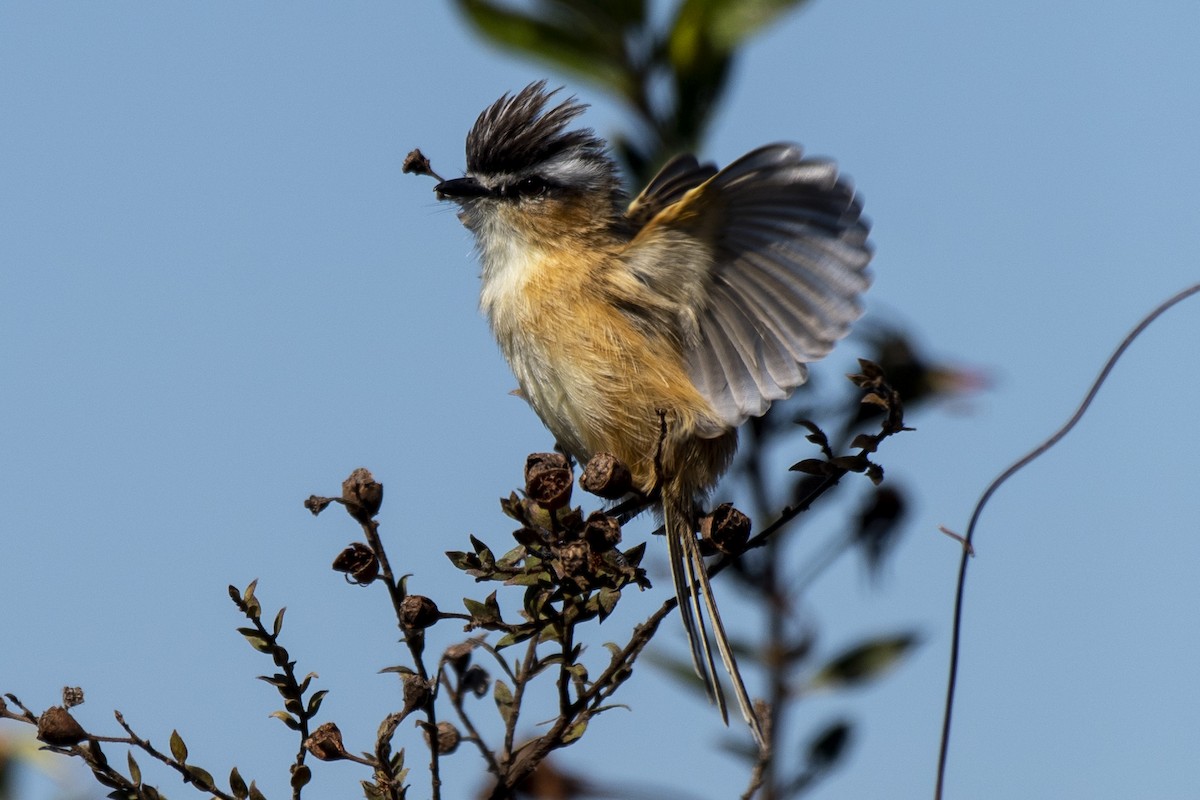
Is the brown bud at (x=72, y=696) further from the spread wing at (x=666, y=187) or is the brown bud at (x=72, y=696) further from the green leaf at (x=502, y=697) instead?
the spread wing at (x=666, y=187)

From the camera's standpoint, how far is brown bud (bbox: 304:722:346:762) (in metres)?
2.55

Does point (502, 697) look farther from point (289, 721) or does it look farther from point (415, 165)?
point (415, 165)

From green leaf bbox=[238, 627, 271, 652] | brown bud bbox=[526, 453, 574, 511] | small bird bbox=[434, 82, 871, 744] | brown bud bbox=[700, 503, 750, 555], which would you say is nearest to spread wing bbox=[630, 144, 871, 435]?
small bird bbox=[434, 82, 871, 744]

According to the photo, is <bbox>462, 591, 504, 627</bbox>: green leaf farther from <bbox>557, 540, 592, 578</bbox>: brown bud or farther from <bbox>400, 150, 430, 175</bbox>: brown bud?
<bbox>400, 150, 430, 175</bbox>: brown bud

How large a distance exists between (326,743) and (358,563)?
1.04 ft

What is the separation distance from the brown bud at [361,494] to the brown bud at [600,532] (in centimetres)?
40

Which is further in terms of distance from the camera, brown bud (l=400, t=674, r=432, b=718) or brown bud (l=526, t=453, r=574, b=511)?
brown bud (l=526, t=453, r=574, b=511)

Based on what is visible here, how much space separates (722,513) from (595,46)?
6.56 feet

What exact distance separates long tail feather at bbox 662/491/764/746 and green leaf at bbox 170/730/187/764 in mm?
1067

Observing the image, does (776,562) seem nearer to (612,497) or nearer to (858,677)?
(858,677)

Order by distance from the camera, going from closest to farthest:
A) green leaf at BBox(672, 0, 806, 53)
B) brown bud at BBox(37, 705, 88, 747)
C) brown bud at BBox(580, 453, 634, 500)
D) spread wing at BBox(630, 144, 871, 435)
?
brown bud at BBox(37, 705, 88, 747) < brown bud at BBox(580, 453, 634, 500) < spread wing at BBox(630, 144, 871, 435) < green leaf at BBox(672, 0, 806, 53)

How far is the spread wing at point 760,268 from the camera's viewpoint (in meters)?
3.18

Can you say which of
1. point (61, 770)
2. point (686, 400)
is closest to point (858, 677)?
point (686, 400)

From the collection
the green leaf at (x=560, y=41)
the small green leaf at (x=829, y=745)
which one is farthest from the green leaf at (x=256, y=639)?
the green leaf at (x=560, y=41)
